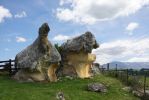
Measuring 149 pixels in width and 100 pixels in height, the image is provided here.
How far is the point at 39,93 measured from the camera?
29594 mm

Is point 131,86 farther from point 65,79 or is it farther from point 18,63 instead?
point 18,63

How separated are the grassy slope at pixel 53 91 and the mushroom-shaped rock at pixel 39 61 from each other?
1.58 meters

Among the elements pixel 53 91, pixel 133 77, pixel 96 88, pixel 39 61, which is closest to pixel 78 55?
pixel 39 61

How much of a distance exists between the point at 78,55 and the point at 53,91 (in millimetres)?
11828

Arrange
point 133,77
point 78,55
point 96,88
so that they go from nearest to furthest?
point 96,88
point 78,55
point 133,77

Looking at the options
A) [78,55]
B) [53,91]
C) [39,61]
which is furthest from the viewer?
[78,55]

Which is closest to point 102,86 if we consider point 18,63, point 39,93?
point 39,93

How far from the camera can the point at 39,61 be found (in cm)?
3709

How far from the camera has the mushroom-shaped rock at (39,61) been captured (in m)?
36.9

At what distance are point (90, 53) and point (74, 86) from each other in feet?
33.0

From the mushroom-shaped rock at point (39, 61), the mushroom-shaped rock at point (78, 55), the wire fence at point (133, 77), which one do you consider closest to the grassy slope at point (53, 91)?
the mushroom-shaped rock at point (39, 61)

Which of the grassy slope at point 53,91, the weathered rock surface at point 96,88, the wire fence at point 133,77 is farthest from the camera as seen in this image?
the wire fence at point 133,77

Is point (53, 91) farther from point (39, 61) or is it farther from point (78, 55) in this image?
point (78, 55)

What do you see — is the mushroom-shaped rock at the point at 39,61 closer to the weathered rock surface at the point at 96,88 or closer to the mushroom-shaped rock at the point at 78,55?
the mushroom-shaped rock at the point at 78,55
